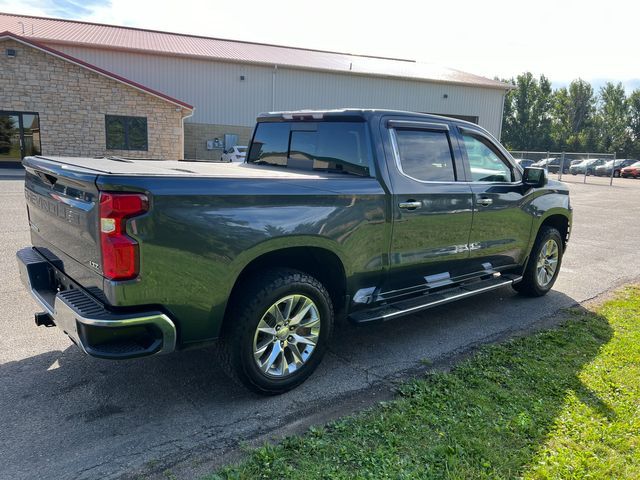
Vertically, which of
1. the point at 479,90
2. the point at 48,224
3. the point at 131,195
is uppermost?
the point at 479,90

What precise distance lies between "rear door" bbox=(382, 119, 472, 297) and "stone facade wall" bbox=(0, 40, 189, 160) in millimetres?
20496

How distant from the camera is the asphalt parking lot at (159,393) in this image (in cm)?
282

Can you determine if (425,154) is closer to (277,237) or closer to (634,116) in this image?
(277,237)

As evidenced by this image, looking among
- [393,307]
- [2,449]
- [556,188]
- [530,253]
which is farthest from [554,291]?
[2,449]

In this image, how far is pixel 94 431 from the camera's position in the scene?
9.96ft

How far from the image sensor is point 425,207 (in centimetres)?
426

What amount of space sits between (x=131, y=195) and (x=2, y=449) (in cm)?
161

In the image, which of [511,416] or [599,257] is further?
[599,257]

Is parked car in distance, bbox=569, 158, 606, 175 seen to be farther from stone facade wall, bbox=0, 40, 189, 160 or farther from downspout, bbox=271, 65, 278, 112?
stone facade wall, bbox=0, 40, 189, 160

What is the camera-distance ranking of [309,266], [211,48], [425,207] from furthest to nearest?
[211,48] < [425,207] < [309,266]

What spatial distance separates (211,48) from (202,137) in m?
5.80

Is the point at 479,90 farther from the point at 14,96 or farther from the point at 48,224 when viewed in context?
the point at 48,224

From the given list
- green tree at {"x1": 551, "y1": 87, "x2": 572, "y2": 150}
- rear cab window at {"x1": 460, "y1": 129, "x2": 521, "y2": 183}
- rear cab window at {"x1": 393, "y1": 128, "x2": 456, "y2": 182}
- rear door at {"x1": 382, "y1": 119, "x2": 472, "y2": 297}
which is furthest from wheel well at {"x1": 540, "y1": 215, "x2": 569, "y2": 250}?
green tree at {"x1": 551, "y1": 87, "x2": 572, "y2": 150}

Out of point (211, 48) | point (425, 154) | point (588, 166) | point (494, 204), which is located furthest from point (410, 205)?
point (588, 166)
